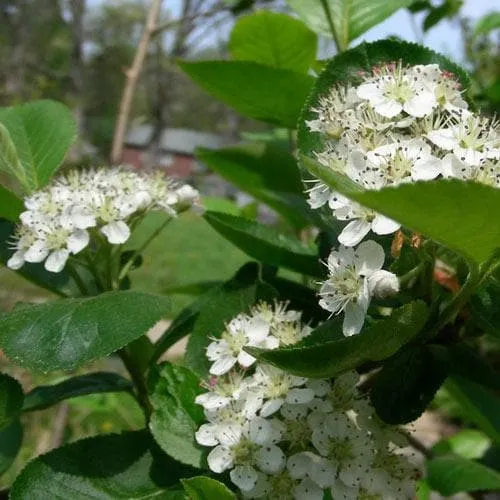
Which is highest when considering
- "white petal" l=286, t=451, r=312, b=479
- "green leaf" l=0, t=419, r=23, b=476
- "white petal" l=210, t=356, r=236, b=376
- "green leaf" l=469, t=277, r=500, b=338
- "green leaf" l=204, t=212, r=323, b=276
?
"green leaf" l=469, t=277, r=500, b=338

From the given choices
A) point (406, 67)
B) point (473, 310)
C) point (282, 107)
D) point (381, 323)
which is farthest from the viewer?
point (282, 107)

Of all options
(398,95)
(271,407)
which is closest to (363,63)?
(398,95)

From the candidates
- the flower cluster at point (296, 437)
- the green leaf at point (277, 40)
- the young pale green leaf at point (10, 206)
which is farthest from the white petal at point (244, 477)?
the green leaf at point (277, 40)

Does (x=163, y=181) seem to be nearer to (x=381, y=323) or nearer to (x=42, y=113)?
(x=42, y=113)

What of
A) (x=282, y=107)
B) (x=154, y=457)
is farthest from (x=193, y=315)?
(x=282, y=107)

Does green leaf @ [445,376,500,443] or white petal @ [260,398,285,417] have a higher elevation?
white petal @ [260,398,285,417]

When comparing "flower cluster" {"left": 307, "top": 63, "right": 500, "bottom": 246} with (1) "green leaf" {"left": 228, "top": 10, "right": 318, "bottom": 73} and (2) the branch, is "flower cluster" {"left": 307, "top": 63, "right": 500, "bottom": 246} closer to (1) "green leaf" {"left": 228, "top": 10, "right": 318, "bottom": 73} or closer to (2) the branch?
(1) "green leaf" {"left": 228, "top": 10, "right": 318, "bottom": 73}

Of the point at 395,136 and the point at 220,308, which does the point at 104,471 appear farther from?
the point at 395,136

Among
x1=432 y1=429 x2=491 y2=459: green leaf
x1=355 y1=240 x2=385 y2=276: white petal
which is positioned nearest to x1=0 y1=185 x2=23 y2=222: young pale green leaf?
x1=355 y1=240 x2=385 y2=276: white petal
